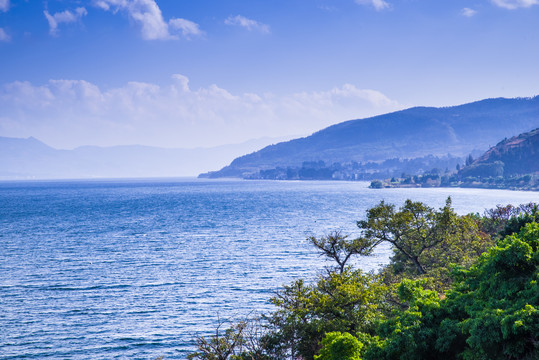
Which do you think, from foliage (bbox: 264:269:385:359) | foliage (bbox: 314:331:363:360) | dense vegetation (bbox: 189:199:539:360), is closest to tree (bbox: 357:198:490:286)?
dense vegetation (bbox: 189:199:539:360)

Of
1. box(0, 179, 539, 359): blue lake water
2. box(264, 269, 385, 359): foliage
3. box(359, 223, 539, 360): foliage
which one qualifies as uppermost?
box(359, 223, 539, 360): foliage

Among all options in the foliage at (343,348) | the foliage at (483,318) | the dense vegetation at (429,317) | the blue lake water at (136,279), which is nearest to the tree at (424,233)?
the dense vegetation at (429,317)

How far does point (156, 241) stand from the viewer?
103m

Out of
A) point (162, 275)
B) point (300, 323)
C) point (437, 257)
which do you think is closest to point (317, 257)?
point (162, 275)

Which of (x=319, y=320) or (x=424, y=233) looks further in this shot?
(x=424, y=233)

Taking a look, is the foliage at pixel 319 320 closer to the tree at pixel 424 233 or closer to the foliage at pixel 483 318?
the foliage at pixel 483 318

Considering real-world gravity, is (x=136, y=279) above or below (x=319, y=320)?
below

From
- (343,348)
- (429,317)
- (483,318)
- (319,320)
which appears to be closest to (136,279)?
(319,320)

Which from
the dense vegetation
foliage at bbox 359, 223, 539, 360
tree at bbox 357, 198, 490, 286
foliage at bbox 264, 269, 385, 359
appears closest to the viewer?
foliage at bbox 359, 223, 539, 360

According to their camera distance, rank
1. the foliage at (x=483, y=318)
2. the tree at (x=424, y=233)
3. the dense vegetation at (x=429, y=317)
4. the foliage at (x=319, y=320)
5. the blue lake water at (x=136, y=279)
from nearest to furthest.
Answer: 1. the foliage at (x=483, y=318)
2. the dense vegetation at (x=429, y=317)
3. the foliage at (x=319, y=320)
4. the blue lake water at (x=136, y=279)
5. the tree at (x=424, y=233)

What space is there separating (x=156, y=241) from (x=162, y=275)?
115 feet

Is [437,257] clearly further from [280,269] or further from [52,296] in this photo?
[52,296]

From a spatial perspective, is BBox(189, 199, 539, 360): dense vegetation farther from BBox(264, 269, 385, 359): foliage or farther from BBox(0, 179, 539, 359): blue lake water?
BBox(0, 179, 539, 359): blue lake water

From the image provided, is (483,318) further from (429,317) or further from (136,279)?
(136,279)
